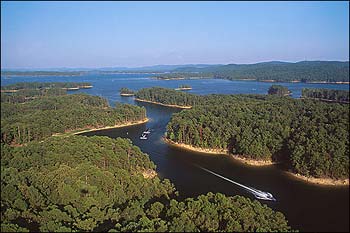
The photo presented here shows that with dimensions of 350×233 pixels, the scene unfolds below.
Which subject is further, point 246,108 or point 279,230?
point 246,108

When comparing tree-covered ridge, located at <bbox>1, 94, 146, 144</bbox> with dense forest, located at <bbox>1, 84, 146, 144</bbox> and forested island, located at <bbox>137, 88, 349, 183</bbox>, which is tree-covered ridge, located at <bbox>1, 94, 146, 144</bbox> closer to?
dense forest, located at <bbox>1, 84, 146, 144</bbox>

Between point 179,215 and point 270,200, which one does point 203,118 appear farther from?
point 179,215

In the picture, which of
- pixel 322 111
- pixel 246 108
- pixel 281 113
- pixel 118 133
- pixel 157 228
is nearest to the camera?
pixel 157 228

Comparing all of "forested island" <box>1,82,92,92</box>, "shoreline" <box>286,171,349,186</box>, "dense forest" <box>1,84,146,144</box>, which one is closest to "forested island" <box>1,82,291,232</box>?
"shoreline" <box>286,171,349,186</box>

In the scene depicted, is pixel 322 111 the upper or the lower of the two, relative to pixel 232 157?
upper

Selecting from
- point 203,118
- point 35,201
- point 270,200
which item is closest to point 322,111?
point 203,118

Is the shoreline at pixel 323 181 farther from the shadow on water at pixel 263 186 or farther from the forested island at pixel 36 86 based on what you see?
the forested island at pixel 36 86
